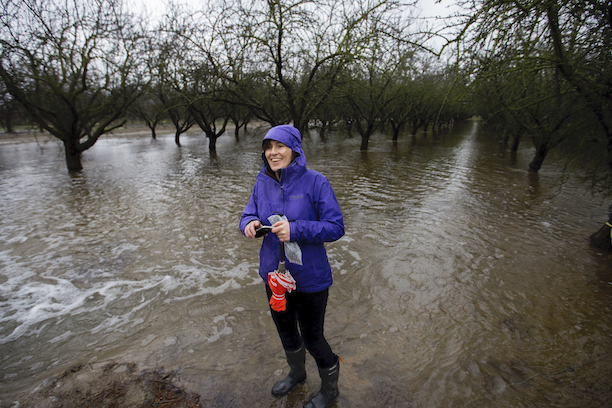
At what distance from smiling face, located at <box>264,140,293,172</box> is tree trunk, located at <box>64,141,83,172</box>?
13.3 m

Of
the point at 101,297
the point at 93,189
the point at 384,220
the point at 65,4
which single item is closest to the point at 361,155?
the point at 384,220

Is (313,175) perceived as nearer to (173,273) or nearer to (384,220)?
(173,273)

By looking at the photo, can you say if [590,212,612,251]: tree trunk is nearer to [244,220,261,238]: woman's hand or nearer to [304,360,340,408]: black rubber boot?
[304,360,340,408]: black rubber boot

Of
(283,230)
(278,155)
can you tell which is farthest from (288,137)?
(283,230)

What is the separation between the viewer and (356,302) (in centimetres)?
331

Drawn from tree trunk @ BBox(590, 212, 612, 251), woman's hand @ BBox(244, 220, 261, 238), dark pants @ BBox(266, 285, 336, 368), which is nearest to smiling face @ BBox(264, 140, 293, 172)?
woman's hand @ BBox(244, 220, 261, 238)

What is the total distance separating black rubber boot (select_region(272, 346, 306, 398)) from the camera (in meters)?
2.11

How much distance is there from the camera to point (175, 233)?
5.42 m

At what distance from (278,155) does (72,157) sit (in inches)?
537

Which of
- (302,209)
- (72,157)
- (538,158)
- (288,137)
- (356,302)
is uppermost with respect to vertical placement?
(288,137)

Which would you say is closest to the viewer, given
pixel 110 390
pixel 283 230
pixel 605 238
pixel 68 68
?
pixel 283 230

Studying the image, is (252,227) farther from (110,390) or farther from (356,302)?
(356,302)

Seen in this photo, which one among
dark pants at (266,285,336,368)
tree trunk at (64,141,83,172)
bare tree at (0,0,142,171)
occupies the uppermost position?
bare tree at (0,0,142,171)

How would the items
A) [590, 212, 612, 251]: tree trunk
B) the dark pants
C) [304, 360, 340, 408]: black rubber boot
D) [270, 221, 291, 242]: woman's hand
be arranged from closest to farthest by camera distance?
[270, 221, 291, 242]: woman's hand, the dark pants, [304, 360, 340, 408]: black rubber boot, [590, 212, 612, 251]: tree trunk
